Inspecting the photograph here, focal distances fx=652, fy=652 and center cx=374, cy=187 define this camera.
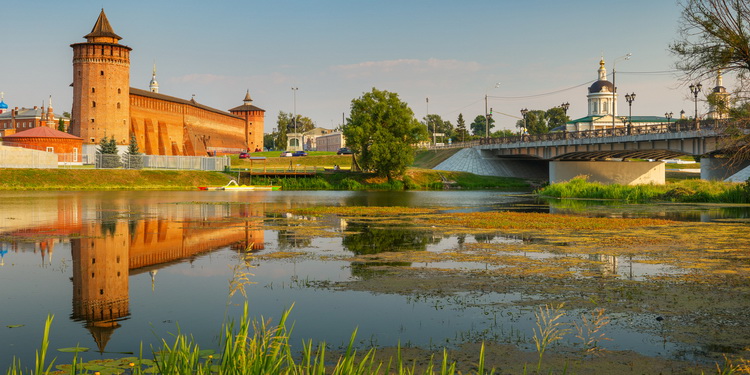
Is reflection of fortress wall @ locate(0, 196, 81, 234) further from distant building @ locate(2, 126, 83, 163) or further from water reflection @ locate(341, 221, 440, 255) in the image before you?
distant building @ locate(2, 126, 83, 163)

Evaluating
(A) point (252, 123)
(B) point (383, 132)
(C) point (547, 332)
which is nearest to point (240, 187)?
(B) point (383, 132)

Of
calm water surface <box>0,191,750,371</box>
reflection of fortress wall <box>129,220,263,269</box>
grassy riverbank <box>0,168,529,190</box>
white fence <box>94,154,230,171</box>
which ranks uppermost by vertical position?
white fence <box>94,154,230,171</box>

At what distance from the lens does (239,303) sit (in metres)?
10.6

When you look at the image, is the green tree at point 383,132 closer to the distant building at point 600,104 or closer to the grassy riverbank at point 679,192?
the grassy riverbank at point 679,192

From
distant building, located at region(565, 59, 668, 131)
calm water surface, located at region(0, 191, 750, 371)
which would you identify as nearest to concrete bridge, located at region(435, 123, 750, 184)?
calm water surface, located at region(0, 191, 750, 371)

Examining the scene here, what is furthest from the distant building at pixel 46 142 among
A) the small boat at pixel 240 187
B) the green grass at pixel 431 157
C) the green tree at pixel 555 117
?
the green tree at pixel 555 117

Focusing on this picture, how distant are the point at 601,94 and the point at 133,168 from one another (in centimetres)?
11993

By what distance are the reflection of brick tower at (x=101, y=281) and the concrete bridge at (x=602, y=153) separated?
29.8 meters

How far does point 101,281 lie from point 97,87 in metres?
93.0

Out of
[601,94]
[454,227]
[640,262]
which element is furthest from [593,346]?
[601,94]

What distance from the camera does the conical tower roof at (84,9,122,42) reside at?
319 feet

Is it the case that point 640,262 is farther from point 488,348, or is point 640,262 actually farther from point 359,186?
point 359,186

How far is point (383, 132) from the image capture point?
75.2 meters

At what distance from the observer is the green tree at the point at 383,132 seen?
74.7 meters
